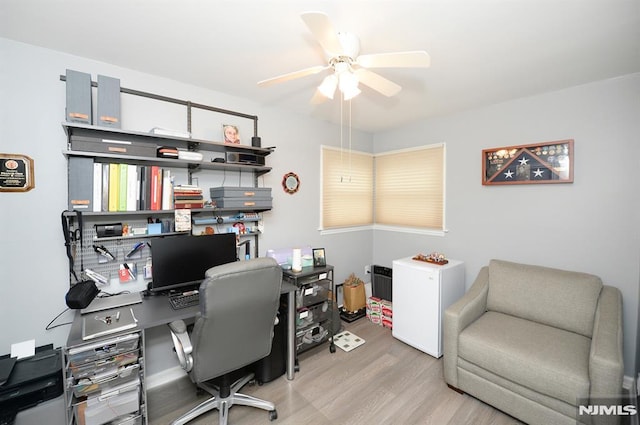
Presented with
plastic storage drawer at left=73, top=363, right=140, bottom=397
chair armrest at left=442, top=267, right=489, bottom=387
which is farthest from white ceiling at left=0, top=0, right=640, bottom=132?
plastic storage drawer at left=73, top=363, right=140, bottom=397

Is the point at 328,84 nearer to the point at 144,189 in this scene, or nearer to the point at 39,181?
the point at 144,189

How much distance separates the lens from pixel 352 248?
12.5 ft

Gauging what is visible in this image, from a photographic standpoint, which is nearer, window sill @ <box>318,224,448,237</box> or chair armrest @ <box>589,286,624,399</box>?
chair armrest @ <box>589,286,624,399</box>

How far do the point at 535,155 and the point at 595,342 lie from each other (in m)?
1.64

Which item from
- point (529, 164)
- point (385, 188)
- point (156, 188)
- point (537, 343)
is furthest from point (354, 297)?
point (156, 188)

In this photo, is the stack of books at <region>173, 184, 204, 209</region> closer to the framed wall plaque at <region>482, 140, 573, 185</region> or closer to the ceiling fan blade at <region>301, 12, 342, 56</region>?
the ceiling fan blade at <region>301, 12, 342, 56</region>

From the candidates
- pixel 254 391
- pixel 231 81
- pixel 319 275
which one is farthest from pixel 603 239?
pixel 231 81

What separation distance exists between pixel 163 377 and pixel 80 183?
5.56 ft

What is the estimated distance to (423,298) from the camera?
9.06 feet

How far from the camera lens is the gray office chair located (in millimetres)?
1534

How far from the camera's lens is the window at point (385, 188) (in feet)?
11.2

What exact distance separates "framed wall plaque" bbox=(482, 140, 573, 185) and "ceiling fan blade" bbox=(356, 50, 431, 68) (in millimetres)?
1884

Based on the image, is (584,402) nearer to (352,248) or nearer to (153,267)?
(352,248)

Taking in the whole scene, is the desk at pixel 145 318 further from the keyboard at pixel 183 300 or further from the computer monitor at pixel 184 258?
the computer monitor at pixel 184 258
